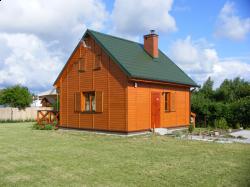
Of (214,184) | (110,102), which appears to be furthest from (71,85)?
(214,184)

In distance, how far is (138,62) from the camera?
17.9 metres

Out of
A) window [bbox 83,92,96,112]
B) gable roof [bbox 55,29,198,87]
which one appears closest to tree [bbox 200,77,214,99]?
gable roof [bbox 55,29,198,87]

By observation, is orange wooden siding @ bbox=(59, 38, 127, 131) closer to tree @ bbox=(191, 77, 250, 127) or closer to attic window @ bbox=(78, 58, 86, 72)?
attic window @ bbox=(78, 58, 86, 72)

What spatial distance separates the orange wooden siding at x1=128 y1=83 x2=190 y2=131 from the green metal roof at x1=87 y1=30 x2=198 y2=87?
58 centimetres

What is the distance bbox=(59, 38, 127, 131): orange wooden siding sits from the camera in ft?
53.5

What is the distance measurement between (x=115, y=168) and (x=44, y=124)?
13274 millimetres

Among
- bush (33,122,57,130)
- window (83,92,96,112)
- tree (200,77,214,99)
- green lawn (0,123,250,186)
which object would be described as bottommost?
green lawn (0,123,250,186)

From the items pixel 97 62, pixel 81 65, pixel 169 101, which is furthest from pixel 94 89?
pixel 169 101

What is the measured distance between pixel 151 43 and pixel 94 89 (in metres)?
4.99

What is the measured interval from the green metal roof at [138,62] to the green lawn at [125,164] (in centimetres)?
487

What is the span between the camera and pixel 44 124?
20.6m

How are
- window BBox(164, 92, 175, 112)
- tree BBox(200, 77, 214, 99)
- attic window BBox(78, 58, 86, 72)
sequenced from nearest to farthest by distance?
attic window BBox(78, 58, 86, 72) < window BBox(164, 92, 175, 112) < tree BBox(200, 77, 214, 99)

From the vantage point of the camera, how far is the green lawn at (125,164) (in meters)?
7.00

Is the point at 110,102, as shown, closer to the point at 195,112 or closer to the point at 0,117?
the point at 195,112
